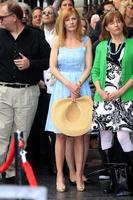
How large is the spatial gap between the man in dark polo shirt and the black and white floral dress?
83 centimetres

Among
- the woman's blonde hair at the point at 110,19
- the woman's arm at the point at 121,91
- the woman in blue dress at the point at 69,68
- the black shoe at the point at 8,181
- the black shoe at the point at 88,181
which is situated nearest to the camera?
the woman's arm at the point at 121,91

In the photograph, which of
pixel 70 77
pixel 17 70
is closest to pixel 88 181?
pixel 70 77

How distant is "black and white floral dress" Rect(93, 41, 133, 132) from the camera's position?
21.7 feet

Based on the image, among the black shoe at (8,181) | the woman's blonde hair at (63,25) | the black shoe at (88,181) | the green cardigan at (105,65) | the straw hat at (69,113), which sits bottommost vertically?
the black shoe at (88,181)

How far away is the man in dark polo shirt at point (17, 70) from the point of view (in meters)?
6.91

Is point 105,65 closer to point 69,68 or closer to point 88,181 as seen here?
point 69,68

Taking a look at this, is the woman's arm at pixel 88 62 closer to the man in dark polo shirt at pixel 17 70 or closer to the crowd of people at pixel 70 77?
the crowd of people at pixel 70 77

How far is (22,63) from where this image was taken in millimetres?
6773

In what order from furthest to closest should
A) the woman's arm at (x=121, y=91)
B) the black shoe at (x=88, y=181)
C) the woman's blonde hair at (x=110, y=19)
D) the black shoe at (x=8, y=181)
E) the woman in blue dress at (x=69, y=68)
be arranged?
the black shoe at (x=88, y=181), the black shoe at (x=8, y=181), the woman in blue dress at (x=69, y=68), the woman's blonde hair at (x=110, y=19), the woman's arm at (x=121, y=91)

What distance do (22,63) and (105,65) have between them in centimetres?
90

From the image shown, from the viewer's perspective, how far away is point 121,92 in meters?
6.56

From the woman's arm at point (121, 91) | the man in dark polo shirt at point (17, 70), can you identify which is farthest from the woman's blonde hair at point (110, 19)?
the man in dark polo shirt at point (17, 70)

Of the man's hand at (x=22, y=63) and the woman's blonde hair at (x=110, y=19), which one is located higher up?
the woman's blonde hair at (x=110, y=19)

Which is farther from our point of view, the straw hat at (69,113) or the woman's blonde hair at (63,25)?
the woman's blonde hair at (63,25)
